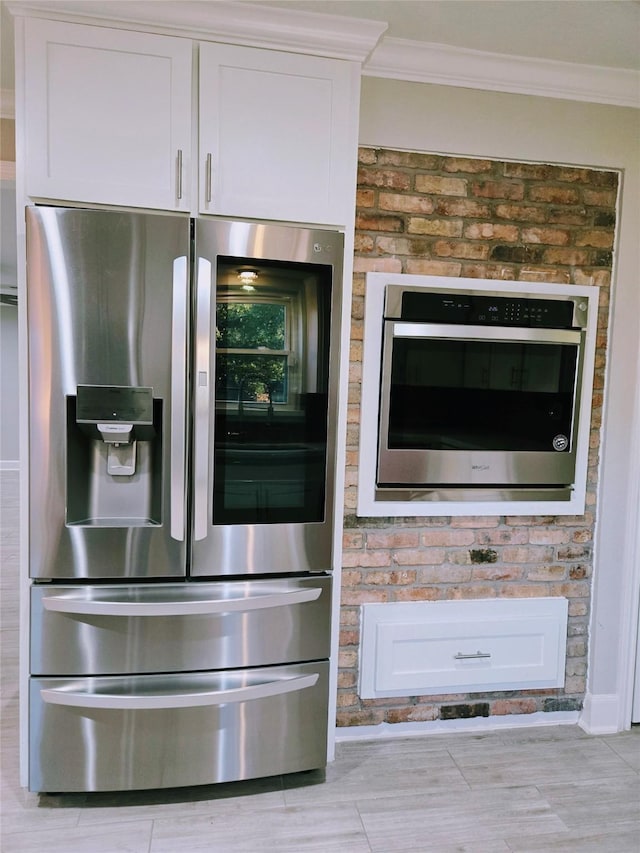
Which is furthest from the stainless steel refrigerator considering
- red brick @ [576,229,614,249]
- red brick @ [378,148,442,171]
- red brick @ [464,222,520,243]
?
red brick @ [576,229,614,249]

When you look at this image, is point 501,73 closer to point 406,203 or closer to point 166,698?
point 406,203

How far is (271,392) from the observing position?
186 centimetres

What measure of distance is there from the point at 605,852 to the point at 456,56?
2.66 meters

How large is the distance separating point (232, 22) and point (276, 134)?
335 mm

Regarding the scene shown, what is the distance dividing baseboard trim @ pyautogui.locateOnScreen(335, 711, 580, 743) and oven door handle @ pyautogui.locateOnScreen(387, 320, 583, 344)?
1.55 m

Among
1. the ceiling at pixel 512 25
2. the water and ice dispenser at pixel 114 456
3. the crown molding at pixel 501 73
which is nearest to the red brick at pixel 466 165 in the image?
the crown molding at pixel 501 73

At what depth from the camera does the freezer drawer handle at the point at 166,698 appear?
5.83ft

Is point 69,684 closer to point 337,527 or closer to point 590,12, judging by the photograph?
point 337,527

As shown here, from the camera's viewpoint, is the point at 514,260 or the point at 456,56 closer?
the point at 456,56

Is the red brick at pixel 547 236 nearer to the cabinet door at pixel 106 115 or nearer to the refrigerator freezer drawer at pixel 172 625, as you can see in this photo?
the cabinet door at pixel 106 115

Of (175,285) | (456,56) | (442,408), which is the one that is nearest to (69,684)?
(175,285)

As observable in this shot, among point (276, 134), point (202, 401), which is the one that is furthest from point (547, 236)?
point (202, 401)

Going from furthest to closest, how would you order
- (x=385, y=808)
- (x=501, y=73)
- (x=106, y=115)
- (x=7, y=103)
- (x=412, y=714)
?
1. (x=412, y=714)
2. (x=7, y=103)
3. (x=501, y=73)
4. (x=385, y=808)
5. (x=106, y=115)

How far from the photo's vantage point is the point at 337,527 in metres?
1.97
